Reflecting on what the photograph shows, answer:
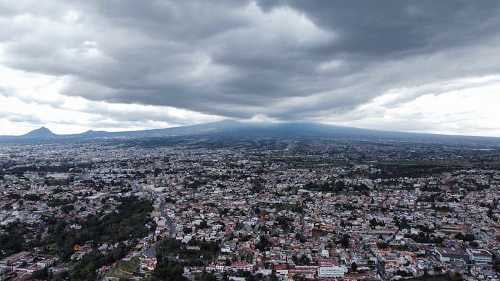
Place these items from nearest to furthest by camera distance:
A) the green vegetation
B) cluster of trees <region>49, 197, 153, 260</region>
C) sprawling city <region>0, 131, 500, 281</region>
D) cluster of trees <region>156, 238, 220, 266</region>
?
1. the green vegetation
2. sprawling city <region>0, 131, 500, 281</region>
3. cluster of trees <region>156, 238, 220, 266</region>
4. cluster of trees <region>49, 197, 153, 260</region>

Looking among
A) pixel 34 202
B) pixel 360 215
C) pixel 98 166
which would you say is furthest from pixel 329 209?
pixel 98 166

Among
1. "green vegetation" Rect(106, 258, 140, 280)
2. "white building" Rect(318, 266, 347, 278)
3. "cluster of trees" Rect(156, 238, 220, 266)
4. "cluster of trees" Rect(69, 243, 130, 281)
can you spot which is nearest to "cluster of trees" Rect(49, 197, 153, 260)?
"cluster of trees" Rect(69, 243, 130, 281)

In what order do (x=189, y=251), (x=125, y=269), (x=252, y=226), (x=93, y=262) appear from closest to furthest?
(x=125, y=269) → (x=93, y=262) → (x=189, y=251) → (x=252, y=226)

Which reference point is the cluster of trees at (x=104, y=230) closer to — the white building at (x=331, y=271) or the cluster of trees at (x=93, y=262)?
the cluster of trees at (x=93, y=262)

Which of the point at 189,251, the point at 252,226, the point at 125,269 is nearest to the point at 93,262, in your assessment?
the point at 125,269

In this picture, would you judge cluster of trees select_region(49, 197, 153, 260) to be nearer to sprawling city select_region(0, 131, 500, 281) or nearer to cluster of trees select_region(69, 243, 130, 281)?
sprawling city select_region(0, 131, 500, 281)

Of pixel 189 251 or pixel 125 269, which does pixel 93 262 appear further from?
pixel 189 251

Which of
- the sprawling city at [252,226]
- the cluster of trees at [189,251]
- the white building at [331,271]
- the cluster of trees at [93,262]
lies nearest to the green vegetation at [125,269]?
the sprawling city at [252,226]

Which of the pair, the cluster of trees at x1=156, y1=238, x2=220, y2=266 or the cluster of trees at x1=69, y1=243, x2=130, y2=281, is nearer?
the cluster of trees at x1=69, y1=243, x2=130, y2=281
